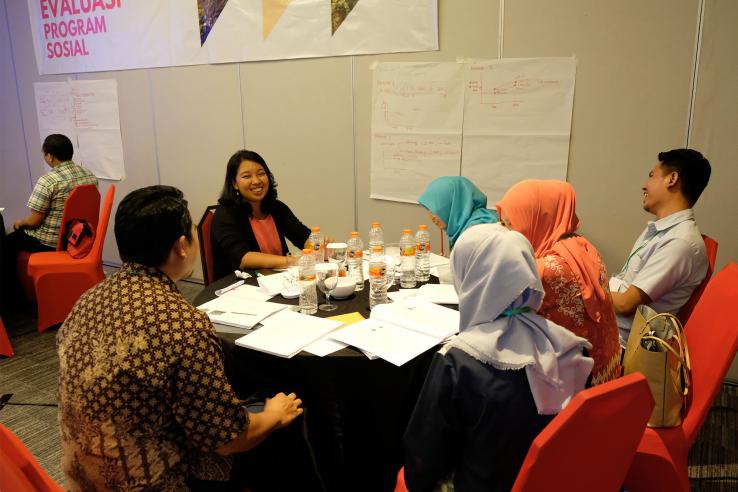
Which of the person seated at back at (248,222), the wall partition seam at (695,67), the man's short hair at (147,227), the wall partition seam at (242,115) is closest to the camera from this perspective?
the man's short hair at (147,227)

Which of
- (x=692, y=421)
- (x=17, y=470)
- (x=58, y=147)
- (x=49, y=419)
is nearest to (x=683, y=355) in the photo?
(x=692, y=421)

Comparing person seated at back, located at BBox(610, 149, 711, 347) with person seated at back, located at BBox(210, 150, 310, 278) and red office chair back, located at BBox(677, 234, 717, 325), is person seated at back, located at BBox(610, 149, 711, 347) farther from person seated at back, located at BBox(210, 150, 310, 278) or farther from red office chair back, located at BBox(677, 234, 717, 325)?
person seated at back, located at BBox(210, 150, 310, 278)

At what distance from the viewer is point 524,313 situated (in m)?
1.25

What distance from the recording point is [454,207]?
9.19 ft

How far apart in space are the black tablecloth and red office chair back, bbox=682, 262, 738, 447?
2.70 ft

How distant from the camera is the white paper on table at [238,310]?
1.94 m

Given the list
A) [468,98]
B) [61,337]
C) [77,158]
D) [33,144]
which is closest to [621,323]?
[468,98]

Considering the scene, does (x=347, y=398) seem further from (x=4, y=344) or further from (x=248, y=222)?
(x=4, y=344)

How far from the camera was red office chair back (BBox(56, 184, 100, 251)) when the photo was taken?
3.63m

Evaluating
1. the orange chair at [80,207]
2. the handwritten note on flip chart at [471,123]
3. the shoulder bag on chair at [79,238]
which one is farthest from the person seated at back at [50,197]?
the handwritten note on flip chart at [471,123]

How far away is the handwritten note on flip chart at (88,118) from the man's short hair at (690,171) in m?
4.64

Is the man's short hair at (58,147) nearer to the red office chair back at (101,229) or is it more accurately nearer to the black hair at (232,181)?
the red office chair back at (101,229)

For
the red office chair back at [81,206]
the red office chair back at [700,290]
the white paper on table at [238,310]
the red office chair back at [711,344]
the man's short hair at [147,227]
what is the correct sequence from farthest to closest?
the red office chair back at [81,206] < the red office chair back at [700,290] < the white paper on table at [238,310] < the red office chair back at [711,344] < the man's short hair at [147,227]

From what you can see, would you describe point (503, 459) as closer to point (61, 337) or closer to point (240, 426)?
point (240, 426)
